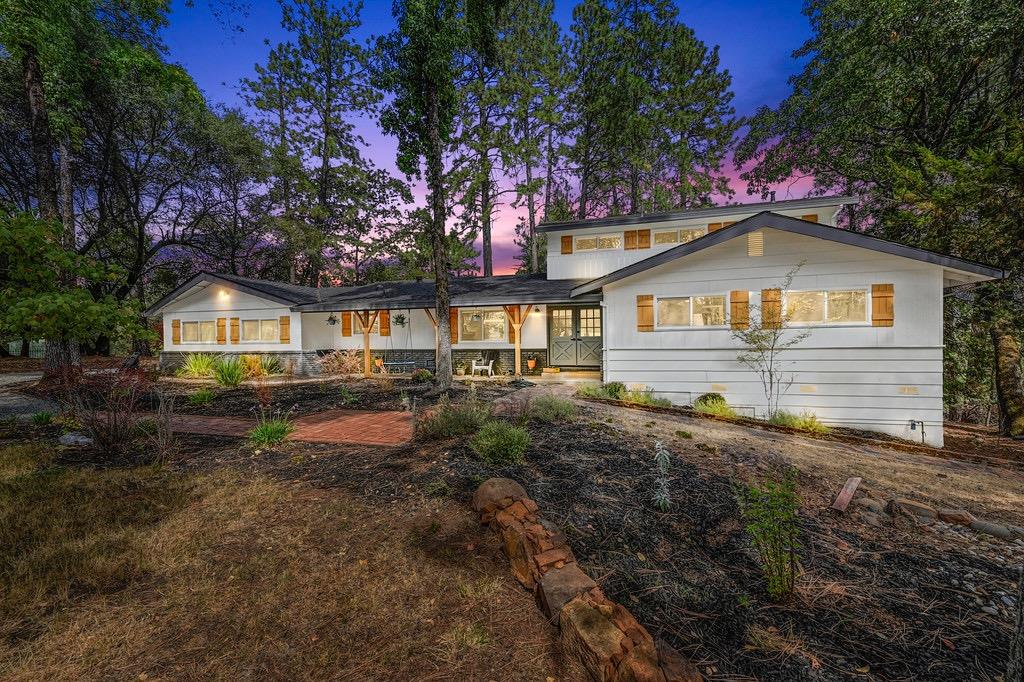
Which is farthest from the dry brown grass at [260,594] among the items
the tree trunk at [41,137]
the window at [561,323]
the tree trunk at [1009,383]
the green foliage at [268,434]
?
the tree trunk at [1009,383]

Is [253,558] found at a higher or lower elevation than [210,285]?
lower

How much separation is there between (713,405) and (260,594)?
28.5 ft

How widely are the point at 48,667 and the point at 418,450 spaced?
3309 mm

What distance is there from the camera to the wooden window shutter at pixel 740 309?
876 cm

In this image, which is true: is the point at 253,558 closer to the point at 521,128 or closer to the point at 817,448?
the point at 817,448

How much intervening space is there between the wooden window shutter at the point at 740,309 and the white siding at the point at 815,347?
16cm

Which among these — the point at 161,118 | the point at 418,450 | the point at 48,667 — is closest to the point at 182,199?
the point at 161,118

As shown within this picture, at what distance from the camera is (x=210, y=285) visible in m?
16.5

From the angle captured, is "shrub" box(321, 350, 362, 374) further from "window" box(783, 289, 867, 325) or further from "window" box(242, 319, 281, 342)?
"window" box(783, 289, 867, 325)

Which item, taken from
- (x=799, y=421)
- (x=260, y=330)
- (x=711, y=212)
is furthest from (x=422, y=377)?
(x=711, y=212)

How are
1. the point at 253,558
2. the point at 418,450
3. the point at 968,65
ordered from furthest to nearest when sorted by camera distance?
the point at 968,65
the point at 418,450
the point at 253,558

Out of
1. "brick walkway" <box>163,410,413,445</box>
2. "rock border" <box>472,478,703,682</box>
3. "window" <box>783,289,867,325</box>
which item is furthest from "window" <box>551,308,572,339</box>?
"rock border" <box>472,478,703,682</box>

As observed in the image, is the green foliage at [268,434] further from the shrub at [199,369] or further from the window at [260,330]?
the window at [260,330]

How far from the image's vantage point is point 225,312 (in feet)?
53.9
